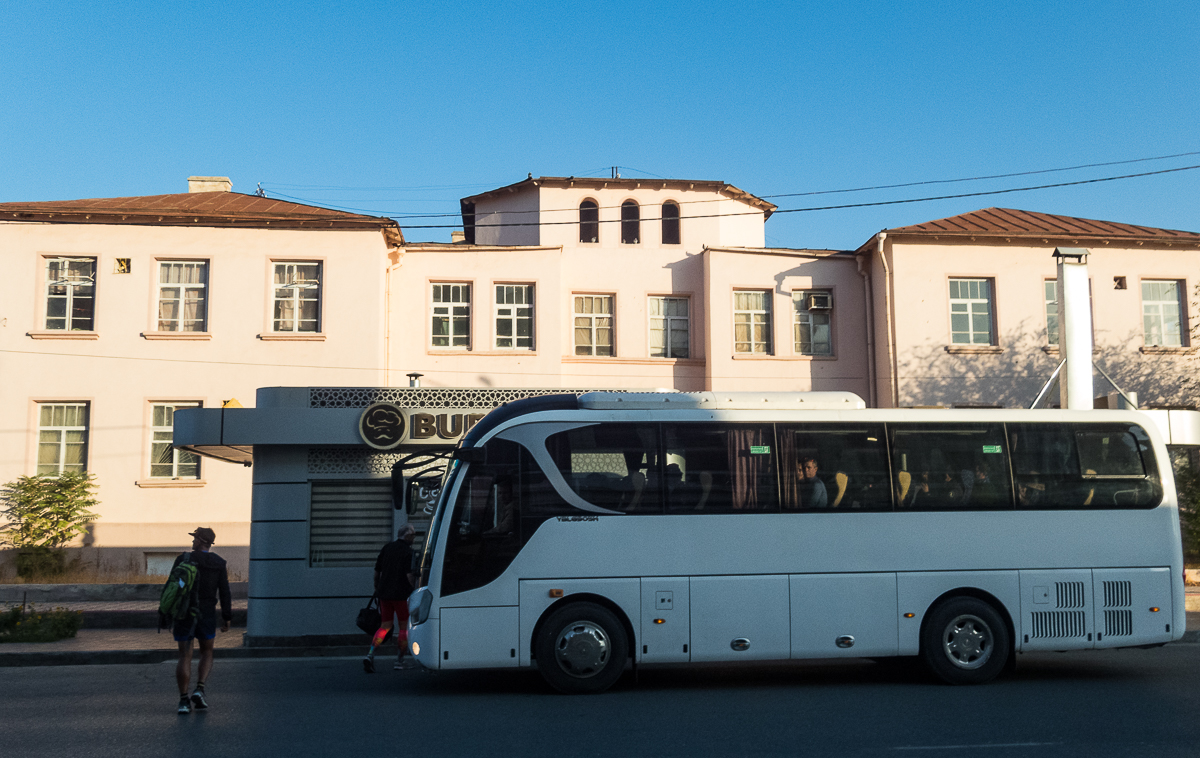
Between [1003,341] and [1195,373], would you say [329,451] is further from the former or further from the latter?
[1195,373]

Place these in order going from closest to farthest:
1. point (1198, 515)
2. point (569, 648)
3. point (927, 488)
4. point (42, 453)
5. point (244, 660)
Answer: point (569, 648) → point (927, 488) → point (244, 660) → point (1198, 515) → point (42, 453)

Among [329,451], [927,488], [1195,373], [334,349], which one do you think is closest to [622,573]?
[927,488]

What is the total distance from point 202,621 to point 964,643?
7488 mm

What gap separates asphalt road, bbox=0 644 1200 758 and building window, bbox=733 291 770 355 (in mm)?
16873

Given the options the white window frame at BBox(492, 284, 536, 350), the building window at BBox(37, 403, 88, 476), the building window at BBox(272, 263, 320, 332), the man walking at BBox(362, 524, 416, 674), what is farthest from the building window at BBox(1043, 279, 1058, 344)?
the building window at BBox(37, 403, 88, 476)

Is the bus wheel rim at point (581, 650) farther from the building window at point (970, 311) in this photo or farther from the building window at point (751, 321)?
the building window at point (970, 311)

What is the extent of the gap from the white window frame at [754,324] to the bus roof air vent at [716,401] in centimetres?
1763

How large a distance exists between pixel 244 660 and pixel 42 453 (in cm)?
1461

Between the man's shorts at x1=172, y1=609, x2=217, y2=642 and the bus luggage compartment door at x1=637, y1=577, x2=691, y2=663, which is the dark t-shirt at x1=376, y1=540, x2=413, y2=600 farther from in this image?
the bus luggage compartment door at x1=637, y1=577, x2=691, y2=663

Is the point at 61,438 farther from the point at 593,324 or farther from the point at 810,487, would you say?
the point at 810,487

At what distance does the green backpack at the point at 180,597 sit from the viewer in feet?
30.9

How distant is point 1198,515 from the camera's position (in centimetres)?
2416

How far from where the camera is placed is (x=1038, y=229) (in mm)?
29172

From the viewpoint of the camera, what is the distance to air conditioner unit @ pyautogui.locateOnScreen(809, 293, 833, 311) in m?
29.2
